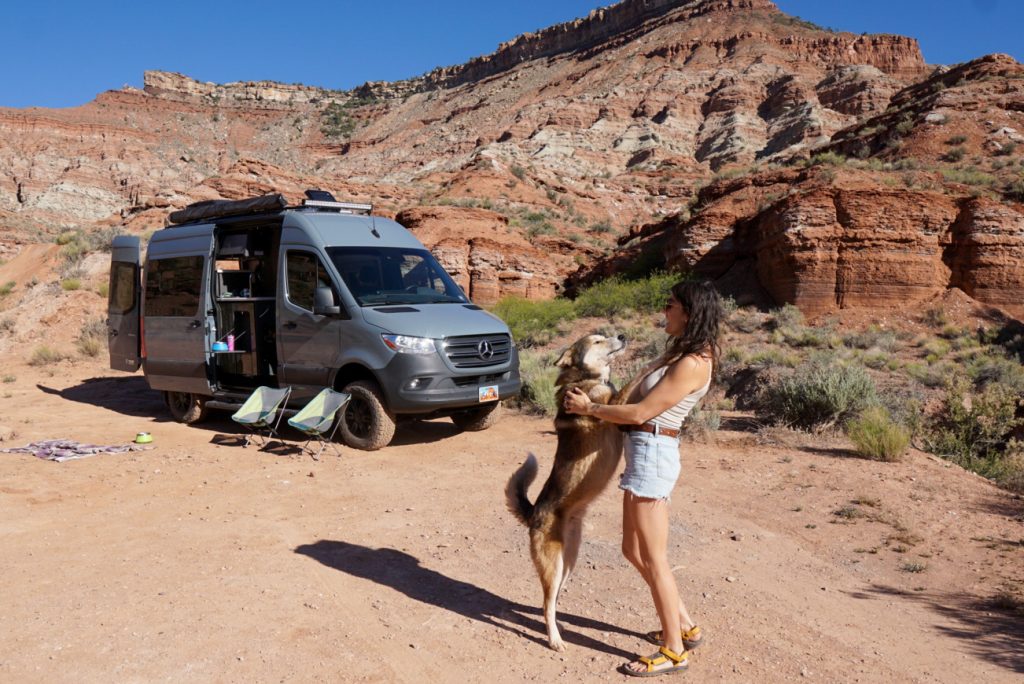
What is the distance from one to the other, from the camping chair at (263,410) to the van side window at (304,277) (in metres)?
1.10

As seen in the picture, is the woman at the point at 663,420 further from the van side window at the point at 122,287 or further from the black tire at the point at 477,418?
the van side window at the point at 122,287

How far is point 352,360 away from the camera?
7.79 m

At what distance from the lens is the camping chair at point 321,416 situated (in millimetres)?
7477

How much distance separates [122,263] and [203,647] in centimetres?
903

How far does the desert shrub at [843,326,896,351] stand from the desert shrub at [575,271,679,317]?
570 cm

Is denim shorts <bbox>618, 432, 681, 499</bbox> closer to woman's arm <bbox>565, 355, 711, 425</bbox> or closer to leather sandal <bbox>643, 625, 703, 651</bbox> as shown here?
woman's arm <bbox>565, 355, 711, 425</bbox>

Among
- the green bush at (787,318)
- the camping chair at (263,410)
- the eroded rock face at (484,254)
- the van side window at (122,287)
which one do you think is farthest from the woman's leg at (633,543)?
the eroded rock face at (484,254)

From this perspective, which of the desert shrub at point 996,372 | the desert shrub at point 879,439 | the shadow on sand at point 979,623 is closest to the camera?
the shadow on sand at point 979,623

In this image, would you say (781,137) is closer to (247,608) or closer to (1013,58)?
(1013,58)

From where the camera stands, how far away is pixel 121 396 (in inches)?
479

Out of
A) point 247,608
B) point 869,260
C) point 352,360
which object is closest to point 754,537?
point 247,608

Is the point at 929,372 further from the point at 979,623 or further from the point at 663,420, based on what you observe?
the point at 663,420

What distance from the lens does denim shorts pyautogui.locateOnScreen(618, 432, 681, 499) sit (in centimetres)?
307

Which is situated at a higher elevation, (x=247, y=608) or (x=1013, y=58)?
(x=1013, y=58)
